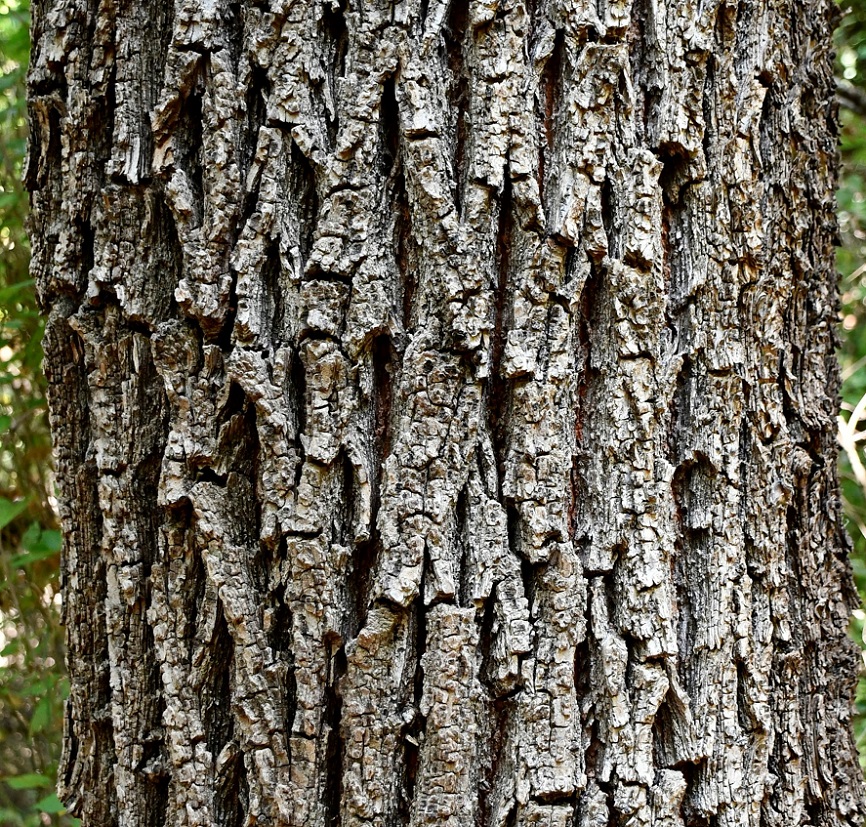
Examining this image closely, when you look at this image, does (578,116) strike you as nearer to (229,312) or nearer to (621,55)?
(621,55)

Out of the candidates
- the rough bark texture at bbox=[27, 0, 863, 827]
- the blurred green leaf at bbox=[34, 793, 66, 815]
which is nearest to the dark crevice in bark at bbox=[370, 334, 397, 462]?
the rough bark texture at bbox=[27, 0, 863, 827]

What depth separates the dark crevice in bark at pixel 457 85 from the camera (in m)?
1.01

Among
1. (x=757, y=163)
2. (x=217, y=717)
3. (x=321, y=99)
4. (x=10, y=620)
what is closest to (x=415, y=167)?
(x=321, y=99)

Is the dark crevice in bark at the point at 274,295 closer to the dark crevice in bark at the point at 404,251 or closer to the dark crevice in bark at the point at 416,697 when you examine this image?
the dark crevice in bark at the point at 404,251

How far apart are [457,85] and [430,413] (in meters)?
0.43

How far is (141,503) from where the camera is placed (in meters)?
1.10

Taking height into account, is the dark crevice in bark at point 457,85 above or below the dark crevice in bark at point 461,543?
above

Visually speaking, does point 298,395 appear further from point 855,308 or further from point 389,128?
point 855,308

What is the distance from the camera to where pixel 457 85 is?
102cm

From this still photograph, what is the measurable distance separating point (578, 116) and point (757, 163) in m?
0.31

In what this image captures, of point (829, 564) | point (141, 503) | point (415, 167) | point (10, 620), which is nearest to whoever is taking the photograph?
point (415, 167)

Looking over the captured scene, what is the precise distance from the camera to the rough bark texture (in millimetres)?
987

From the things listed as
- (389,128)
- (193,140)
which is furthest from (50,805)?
(389,128)

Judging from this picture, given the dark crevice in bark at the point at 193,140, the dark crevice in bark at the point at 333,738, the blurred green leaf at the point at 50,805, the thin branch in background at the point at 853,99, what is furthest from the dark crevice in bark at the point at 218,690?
the thin branch in background at the point at 853,99
